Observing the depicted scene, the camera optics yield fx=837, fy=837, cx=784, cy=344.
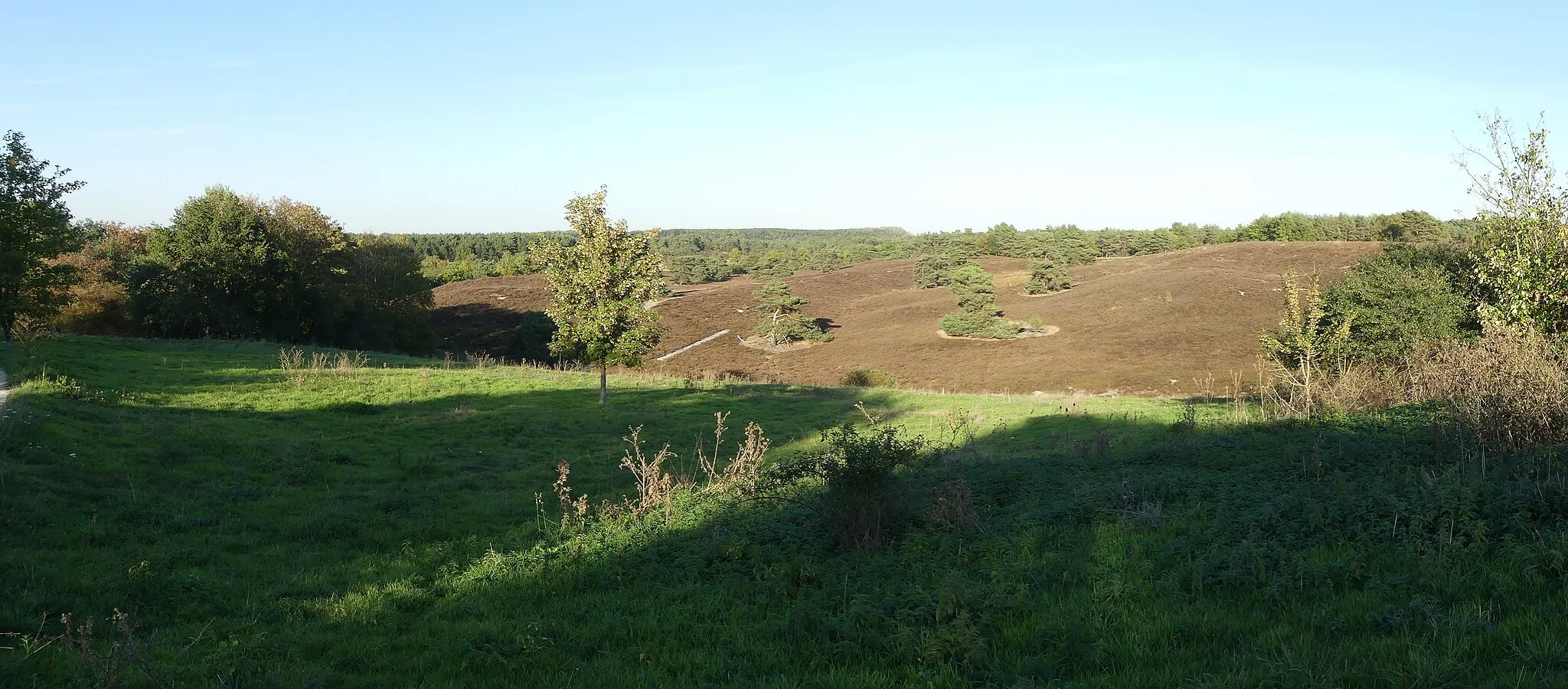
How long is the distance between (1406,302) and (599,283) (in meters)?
23.1

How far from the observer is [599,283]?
2150cm

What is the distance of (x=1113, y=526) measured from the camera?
24.5ft

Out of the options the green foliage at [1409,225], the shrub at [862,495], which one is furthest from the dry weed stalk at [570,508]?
the green foliage at [1409,225]

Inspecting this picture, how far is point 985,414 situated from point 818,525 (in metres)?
12.7

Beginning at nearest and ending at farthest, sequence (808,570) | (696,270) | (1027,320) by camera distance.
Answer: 1. (808,570)
2. (1027,320)
3. (696,270)

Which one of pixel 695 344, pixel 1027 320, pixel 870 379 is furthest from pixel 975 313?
pixel 695 344

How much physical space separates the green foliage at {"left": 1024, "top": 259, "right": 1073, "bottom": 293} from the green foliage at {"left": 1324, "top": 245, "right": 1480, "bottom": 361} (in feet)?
133

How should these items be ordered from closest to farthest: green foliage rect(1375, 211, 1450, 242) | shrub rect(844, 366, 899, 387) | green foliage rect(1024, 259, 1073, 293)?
shrub rect(844, 366, 899, 387) < green foliage rect(1024, 259, 1073, 293) < green foliage rect(1375, 211, 1450, 242)

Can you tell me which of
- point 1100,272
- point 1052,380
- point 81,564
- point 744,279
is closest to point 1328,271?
point 1100,272

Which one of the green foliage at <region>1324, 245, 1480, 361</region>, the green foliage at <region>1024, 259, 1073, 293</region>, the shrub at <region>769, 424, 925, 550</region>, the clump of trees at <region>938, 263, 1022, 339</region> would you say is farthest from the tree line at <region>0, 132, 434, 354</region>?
the green foliage at <region>1024, 259, 1073, 293</region>

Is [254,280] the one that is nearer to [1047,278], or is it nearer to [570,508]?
[570,508]

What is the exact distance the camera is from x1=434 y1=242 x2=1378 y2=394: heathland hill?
137ft

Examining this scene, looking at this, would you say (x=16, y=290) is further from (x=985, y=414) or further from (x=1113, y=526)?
(x=1113, y=526)

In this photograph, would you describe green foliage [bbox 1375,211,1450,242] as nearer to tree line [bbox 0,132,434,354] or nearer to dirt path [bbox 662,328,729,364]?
dirt path [bbox 662,328,729,364]
